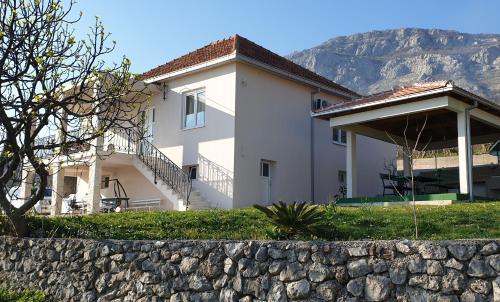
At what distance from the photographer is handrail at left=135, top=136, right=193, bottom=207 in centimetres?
1783

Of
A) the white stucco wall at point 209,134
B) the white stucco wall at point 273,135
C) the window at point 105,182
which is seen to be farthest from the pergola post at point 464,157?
the window at point 105,182

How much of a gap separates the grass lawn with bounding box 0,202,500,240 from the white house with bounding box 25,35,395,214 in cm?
494

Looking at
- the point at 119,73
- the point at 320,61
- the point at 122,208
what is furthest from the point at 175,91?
the point at 320,61

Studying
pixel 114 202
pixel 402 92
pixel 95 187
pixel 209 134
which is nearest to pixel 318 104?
pixel 209 134

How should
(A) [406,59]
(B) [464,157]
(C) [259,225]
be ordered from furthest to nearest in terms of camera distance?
(A) [406,59] → (B) [464,157] → (C) [259,225]

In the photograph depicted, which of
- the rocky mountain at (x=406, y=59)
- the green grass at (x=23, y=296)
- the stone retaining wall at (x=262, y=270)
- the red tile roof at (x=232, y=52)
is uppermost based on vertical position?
the rocky mountain at (x=406, y=59)

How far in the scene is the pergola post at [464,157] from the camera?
47.5 ft

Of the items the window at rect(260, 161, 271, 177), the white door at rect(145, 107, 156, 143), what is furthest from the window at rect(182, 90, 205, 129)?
the window at rect(260, 161, 271, 177)

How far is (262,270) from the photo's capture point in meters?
7.21

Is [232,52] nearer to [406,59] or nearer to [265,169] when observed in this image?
[265,169]

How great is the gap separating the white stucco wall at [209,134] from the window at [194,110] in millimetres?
183

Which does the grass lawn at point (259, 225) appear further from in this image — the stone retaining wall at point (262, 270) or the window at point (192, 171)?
the window at point (192, 171)

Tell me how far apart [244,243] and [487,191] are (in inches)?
729

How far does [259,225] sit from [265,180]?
8447 mm
